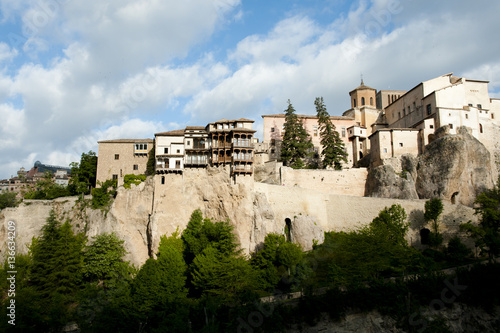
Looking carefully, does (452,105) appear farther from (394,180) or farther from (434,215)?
(434,215)

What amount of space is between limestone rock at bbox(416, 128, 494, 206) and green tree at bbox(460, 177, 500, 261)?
401 cm

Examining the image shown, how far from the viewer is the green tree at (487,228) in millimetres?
38156

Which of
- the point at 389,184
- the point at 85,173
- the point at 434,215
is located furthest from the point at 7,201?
the point at 434,215

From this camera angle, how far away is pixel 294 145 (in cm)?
5778

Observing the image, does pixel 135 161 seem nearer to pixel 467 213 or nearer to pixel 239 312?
pixel 239 312

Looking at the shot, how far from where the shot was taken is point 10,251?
4397 cm

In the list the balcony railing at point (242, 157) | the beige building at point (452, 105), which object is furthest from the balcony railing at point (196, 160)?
the beige building at point (452, 105)

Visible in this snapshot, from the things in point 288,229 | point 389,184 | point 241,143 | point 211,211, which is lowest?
point 288,229

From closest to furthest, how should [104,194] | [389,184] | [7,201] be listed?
1. [104,194]
2. [389,184]
3. [7,201]

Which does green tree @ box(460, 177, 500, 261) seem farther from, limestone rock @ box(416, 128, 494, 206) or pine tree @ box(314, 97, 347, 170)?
pine tree @ box(314, 97, 347, 170)

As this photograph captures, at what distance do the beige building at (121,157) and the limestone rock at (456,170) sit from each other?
3542cm

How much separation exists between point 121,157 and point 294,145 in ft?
76.2

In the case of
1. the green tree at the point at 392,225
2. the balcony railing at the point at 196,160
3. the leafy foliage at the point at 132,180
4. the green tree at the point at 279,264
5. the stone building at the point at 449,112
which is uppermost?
the stone building at the point at 449,112

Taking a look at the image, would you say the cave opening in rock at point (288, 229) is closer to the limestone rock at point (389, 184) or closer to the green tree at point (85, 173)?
the limestone rock at point (389, 184)
